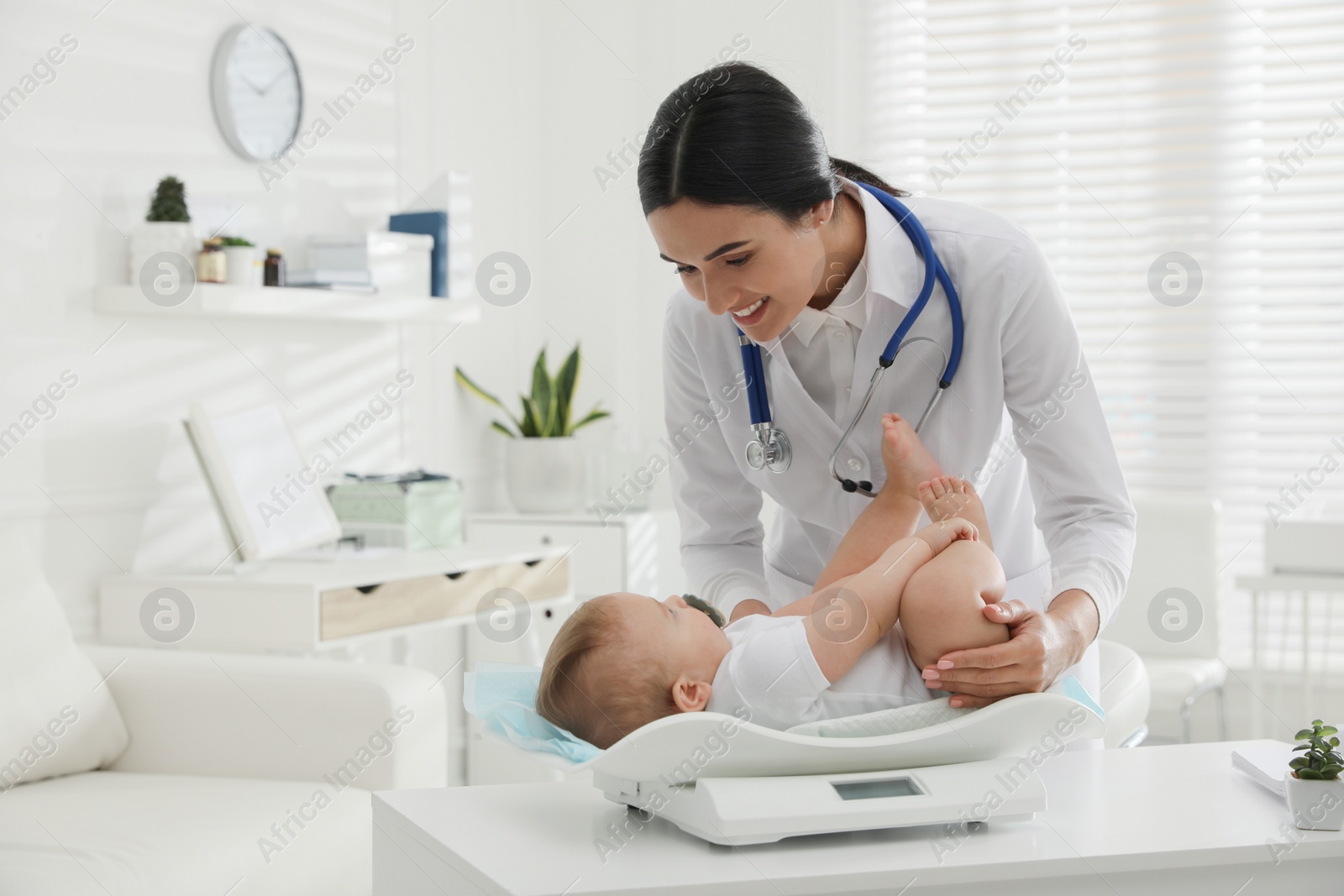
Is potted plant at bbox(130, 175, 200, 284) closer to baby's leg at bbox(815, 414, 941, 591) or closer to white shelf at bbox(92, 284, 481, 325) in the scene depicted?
white shelf at bbox(92, 284, 481, 325)

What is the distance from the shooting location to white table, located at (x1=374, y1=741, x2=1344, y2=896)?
2.93ft

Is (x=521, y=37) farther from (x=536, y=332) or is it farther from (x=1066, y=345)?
(x=1066, y=345)

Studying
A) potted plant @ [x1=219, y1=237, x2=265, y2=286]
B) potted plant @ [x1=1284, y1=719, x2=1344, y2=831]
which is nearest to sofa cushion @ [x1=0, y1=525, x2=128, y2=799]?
potted plant @ [x1=219, y1=237, x2=265, y2=286]

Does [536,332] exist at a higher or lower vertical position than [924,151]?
lower

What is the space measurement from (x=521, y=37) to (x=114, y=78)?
188 centimetres

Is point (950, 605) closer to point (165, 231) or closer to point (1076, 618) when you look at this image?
point (1076, 618)

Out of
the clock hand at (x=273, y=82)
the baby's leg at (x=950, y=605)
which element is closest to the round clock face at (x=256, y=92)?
the clock hand at (x=273, y=82)

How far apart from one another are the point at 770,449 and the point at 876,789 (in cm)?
58

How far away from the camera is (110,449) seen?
2.71m

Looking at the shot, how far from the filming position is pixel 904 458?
1399 mm

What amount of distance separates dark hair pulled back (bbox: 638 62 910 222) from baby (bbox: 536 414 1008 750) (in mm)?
414

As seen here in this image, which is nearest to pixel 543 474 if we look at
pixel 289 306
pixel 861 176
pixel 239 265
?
pixel 289 306

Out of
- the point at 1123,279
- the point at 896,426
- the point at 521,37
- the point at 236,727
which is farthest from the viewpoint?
the point at 521,37

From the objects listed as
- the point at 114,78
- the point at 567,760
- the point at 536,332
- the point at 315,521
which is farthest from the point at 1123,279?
the point at 567,760
